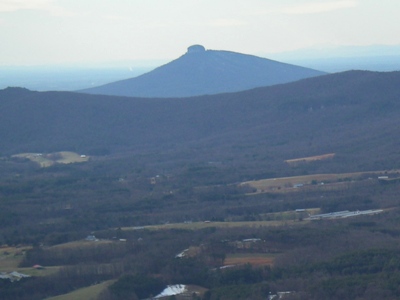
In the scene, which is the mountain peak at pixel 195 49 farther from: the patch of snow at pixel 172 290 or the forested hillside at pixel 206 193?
the patch of snow at pixel 172 290

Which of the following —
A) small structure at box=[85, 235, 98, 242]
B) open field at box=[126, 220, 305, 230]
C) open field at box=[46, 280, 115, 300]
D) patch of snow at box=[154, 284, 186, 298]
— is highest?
open field at box=[46, 280, 115, 300]

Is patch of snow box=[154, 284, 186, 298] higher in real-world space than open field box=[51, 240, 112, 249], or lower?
higher

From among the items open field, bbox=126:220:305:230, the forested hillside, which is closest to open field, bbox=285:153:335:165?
the forested hillside

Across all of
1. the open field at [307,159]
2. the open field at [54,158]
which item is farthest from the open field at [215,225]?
the open field at [54,158]

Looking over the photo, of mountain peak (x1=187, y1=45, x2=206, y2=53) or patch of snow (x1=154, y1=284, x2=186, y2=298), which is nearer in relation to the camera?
patch of snow (x1=154, y1=284, x2=186, y2=298)

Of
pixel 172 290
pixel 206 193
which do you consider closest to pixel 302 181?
pixel 206 193

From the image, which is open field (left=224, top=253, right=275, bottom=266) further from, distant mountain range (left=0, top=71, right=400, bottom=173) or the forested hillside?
distant mountain range (left=0, top=71, right=400, bottom=173)

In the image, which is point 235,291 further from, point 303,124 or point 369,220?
point 303,124
